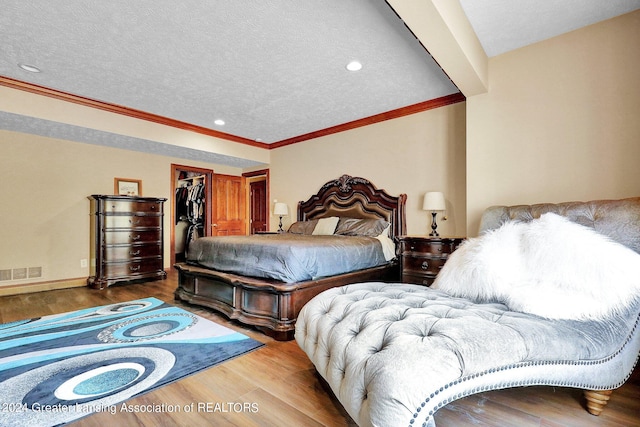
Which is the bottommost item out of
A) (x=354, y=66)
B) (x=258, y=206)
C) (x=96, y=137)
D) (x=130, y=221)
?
(x=130, y=221)

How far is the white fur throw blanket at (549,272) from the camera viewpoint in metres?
1.41

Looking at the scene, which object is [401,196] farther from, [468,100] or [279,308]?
[279,308]

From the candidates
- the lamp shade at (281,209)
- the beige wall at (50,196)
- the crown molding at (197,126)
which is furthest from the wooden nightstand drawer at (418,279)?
the beige wall at (50,196)

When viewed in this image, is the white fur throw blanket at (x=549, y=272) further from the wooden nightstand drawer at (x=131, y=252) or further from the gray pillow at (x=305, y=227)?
the wooden nightstand drawer at (x=131, y=252)

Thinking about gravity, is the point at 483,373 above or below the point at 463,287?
below

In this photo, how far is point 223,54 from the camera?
2.73 meters

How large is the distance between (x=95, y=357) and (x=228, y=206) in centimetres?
469

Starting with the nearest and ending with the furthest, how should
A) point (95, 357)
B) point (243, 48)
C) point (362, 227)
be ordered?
1. point (95, 357)
2. point (243, 48)
3. point (362, 227)

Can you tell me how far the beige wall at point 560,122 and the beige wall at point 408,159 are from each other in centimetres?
67

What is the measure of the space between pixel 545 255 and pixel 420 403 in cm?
122

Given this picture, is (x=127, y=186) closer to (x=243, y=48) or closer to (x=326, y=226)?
(x=326, y=226)

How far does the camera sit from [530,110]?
268cm

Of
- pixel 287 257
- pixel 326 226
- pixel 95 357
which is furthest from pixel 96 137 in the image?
pixel 287 257

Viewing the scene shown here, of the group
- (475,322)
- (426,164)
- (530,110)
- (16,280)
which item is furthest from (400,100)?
(16,280)
